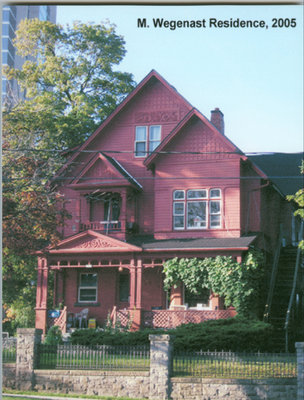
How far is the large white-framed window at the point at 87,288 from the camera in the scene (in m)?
29.9

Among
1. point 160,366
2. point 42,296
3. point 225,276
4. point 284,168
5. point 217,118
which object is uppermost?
point 217,118

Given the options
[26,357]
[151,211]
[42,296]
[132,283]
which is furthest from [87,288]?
[26,357]

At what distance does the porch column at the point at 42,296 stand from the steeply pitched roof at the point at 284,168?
519 inches

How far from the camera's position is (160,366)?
1817 centimetres

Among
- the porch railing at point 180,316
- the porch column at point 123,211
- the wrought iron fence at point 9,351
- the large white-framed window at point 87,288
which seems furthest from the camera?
the large white-framed window at point 87,288

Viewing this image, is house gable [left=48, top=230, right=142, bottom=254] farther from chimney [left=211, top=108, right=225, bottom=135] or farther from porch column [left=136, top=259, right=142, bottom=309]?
chimney [left=211, top=108, right=225, bottom=135]

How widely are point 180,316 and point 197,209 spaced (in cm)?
488

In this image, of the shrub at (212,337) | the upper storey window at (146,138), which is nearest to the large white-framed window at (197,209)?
the upper storey window at (146,138)

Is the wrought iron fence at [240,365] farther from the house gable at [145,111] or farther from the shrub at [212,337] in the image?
the house gable at [145,111]

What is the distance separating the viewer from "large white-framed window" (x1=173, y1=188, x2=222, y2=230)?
28.0 m

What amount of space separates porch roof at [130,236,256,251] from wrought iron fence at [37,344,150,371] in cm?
793

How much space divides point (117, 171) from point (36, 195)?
685 cm

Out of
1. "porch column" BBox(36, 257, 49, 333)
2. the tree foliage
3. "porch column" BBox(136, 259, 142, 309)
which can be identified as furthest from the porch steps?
"porch column" BBox(36, 257, 49, 333)

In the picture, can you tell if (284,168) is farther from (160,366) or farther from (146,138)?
(160,366)
